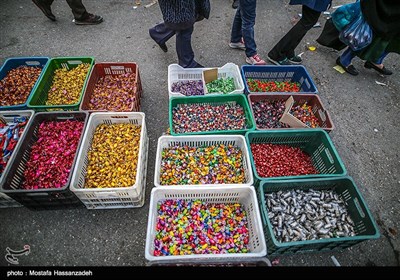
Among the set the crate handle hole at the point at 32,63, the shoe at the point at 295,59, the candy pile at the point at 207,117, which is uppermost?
the shoe at the point at 295,59

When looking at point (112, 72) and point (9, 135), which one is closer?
point (9, 135)

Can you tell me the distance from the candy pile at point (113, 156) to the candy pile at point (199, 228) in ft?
1.78

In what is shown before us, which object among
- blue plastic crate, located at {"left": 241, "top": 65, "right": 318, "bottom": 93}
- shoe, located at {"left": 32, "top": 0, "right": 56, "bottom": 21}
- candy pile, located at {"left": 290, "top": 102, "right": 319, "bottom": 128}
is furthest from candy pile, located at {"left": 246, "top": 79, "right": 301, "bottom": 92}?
shoe, located at {"left": 32, "top": 0, "right": 56, "bottom": 21}

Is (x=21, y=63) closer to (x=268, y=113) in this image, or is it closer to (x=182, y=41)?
(x=182, y=41)

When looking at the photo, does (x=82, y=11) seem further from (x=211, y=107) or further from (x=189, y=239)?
(x=189, y=239)

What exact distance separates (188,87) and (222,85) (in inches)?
20.0

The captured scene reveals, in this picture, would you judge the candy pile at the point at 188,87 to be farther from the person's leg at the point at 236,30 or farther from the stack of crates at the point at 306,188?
the person's leg at the point at 236,30

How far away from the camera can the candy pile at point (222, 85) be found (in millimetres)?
3586

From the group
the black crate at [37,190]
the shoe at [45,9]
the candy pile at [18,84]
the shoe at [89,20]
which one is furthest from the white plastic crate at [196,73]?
the shoe at [45,9]

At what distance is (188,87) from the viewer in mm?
3668

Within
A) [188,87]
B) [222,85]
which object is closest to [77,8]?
[188,87]

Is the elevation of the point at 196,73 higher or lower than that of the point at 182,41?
lower

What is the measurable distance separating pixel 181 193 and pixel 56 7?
222 inches

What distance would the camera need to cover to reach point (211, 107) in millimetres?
3375
